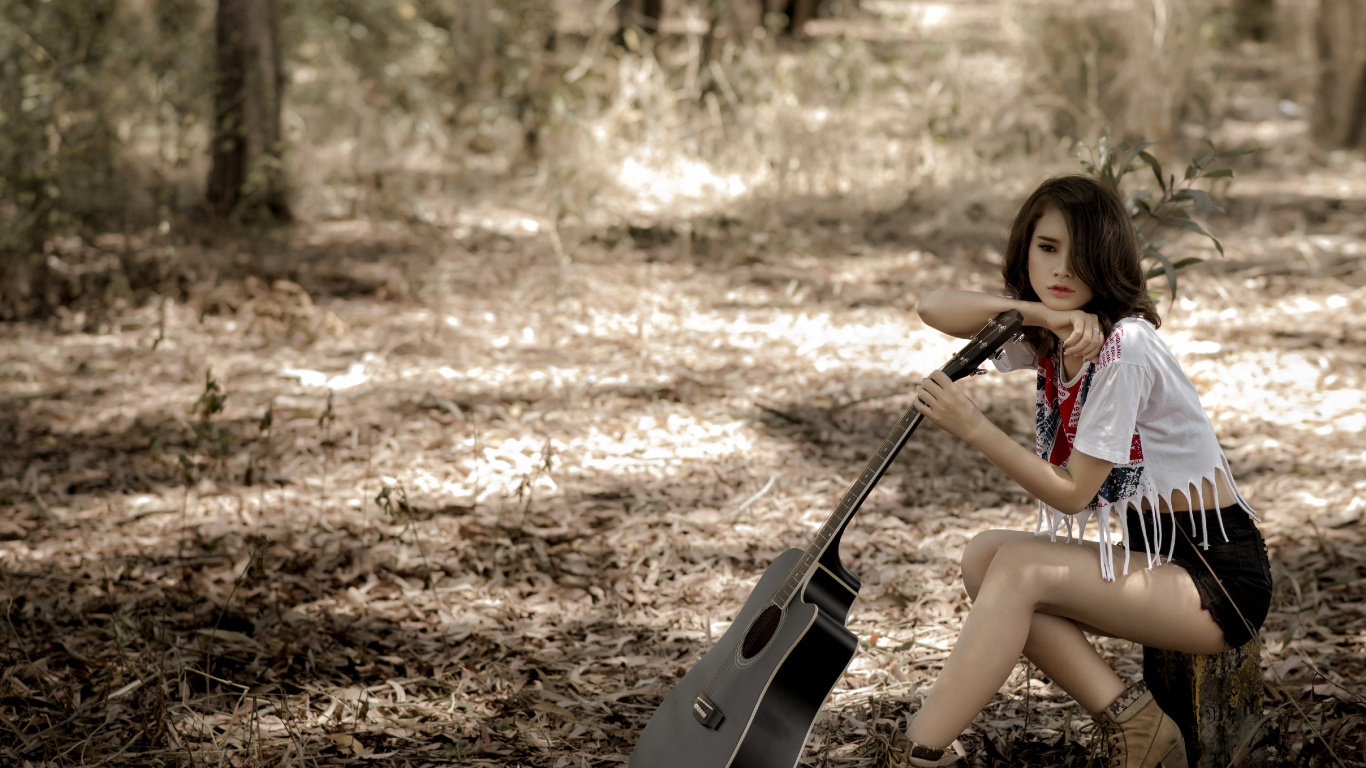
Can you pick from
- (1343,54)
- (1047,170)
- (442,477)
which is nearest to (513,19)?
(1047,170)

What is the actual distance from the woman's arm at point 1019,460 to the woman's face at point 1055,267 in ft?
1.02

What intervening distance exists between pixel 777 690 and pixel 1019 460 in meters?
0.69

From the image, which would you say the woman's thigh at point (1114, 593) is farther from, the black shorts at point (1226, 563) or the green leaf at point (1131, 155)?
the green leaf at point (1131, 155)

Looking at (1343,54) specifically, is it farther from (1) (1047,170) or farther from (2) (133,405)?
(2) (133,405)

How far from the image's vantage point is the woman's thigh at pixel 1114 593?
2.26m

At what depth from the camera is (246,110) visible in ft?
22.8

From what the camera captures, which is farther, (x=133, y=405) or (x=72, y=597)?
(x=133, y=405)

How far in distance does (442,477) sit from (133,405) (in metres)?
1.71

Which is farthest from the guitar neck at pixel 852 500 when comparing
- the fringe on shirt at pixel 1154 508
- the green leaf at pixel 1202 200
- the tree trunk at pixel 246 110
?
the tree trunk at pixel 246 110

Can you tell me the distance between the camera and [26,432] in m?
4.77

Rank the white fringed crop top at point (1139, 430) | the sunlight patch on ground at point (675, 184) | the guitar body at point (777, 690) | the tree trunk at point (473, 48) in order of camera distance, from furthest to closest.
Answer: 1. the tree trunk at point (473, 48)
2. the sunlight patch on ground at point (675, 184)
3. the guitar body at point (777, 690)
4. the white fringed crop top at point (1139, 430)

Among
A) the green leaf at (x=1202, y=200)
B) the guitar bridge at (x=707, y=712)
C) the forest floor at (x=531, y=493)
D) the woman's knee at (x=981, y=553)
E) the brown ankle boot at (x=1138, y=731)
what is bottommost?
the forest floor at (x=531, y=493)

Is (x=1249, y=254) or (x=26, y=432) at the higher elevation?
(x=1249, y=254)

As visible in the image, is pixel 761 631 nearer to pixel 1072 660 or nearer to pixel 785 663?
pixel 785 663
